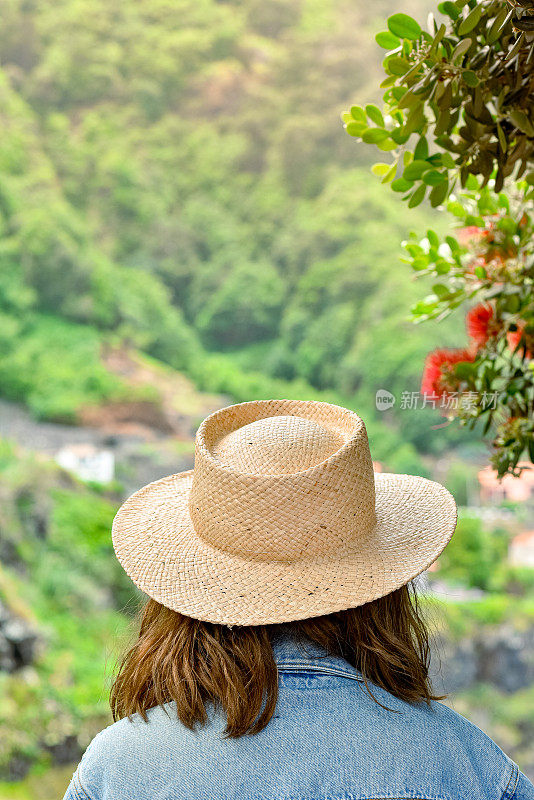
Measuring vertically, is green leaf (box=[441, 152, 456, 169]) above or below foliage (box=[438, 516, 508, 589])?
above

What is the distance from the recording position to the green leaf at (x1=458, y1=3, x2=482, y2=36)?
2.03 ft

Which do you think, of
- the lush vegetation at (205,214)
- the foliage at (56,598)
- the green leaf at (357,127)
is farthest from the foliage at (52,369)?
the green leaf at (357,127)

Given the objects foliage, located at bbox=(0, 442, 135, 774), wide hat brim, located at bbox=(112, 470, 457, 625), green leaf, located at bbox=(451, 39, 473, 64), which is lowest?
foliage, located at bbox=(0, 442, 135, 774)

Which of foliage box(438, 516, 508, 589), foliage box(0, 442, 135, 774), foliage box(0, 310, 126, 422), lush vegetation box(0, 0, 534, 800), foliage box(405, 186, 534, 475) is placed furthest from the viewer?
lush vegetation box(0, 0, 534, 800)

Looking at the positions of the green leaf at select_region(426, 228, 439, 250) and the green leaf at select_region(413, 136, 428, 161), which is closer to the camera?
the green leaf at select_region(413, 136, 428, 161)

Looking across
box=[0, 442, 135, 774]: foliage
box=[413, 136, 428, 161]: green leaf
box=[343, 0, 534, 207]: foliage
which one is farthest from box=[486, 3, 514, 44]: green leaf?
box=[0, 442, 135, 774]: foliage

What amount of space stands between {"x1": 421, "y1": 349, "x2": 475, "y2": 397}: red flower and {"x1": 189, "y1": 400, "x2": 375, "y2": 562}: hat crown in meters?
0.30

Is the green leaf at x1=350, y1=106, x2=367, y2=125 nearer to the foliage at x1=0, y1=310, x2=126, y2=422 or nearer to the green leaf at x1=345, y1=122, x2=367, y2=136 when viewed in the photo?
the green leaf at x1=345, y1=122, x2=367, y2=136

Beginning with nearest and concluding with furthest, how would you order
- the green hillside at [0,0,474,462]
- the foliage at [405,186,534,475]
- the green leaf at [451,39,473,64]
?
the green leaf at [451,39,473,64], the foliage at [405,186,534,475], the green hillside at [0,0,474,462]

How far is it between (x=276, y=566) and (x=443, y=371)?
41cm

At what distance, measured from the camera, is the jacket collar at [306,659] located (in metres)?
0.54

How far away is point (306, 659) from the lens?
1.79 feet

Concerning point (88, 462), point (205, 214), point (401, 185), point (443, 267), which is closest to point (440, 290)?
point (443, 267)

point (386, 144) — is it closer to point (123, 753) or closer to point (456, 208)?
point (456, 208)
